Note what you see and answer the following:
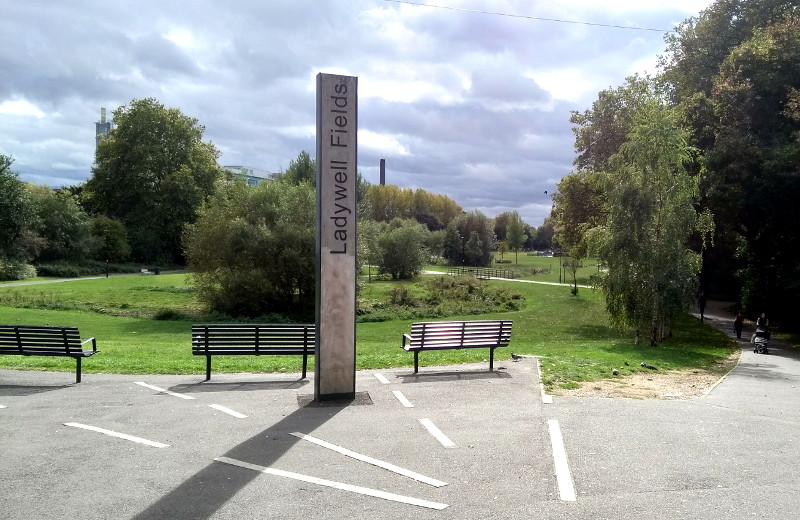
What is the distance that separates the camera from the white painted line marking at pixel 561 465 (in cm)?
561

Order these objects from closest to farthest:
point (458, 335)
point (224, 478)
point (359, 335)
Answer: point (224, 478), point (458, 335), point (359, 335)

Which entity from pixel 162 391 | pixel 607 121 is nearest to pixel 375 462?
pixel 162 391

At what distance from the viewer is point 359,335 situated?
30.1 meters

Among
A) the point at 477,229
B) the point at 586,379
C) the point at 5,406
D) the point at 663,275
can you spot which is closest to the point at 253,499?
the point at 5,406

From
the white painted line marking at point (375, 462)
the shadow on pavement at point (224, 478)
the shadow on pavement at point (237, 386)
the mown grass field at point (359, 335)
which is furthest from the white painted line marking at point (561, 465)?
the shadow on pavement at point (237, 386)

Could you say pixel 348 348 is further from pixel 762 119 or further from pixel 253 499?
pixel 762 119

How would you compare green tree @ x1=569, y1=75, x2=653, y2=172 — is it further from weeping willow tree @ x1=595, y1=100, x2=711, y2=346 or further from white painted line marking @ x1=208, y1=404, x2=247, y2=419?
white painted line marking @ x1=208, y1=404, x2=247, y2=419

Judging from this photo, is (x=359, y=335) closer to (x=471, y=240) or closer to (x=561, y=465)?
(x=561, y=465)

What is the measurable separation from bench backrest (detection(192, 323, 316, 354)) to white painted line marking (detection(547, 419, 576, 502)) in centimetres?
550

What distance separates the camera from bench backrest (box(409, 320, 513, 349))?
40.2 ft

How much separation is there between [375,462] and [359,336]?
23.2 metres

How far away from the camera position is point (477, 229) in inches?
3861

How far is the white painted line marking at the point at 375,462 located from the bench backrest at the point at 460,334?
4.90 meters

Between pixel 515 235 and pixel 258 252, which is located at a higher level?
pixel 515 235
